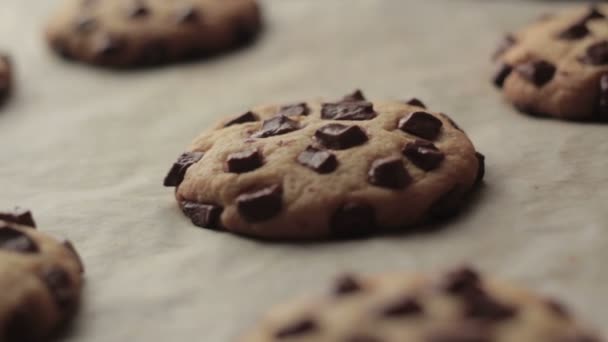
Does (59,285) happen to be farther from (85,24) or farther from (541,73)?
(85,24)

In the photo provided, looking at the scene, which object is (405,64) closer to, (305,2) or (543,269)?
(305,2)

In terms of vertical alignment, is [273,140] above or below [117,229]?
above

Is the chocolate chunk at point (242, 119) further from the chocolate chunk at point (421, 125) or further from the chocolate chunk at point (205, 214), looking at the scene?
the chocolate chunk at point (421, 125)

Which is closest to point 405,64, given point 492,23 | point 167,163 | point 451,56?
point 451,56

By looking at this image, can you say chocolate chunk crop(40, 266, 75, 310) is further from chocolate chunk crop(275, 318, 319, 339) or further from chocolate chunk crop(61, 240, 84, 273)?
chocolate chunk crop(275, 318, 319, 339)

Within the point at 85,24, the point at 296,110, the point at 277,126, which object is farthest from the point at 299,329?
the point at 85,24

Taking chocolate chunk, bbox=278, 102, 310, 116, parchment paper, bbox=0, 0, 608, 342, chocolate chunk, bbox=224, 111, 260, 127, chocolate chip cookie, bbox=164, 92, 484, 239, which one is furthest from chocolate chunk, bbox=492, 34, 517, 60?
chocolate chunk, bbox=224, 111, 260, 127
